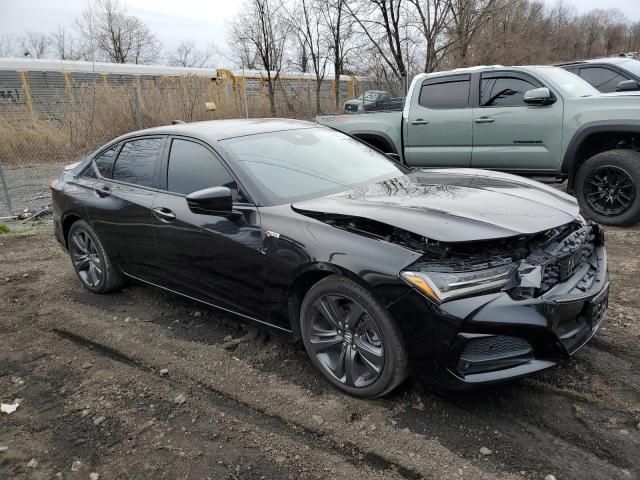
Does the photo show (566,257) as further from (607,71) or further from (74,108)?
(74,108)

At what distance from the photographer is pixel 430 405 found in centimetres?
278

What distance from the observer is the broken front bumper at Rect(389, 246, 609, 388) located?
2396 mm

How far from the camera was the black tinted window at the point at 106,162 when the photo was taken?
451 cm

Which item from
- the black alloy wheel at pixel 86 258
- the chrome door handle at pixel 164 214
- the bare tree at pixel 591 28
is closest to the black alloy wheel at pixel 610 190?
the chrome door handle at pixel 164 214

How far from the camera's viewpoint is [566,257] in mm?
2693

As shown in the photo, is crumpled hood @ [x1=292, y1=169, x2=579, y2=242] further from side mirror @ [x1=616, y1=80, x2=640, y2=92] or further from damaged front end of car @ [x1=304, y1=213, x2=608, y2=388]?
side mirror @ [x1=616, y1=80, x2=640, y2=92]

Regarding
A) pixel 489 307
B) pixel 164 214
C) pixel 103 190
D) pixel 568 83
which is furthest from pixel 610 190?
pixel 103 190

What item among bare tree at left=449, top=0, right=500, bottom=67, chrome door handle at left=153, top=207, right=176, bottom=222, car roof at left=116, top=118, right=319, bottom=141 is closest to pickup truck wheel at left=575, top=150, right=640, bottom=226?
car roof at left=116, top=118, right=319, bottom=141

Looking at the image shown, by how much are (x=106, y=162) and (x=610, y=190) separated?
5436 millimetres

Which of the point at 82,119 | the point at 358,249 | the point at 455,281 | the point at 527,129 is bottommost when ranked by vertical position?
the point at 455,281

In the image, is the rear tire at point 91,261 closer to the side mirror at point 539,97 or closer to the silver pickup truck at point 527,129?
the silver pickup truck at point 527,129

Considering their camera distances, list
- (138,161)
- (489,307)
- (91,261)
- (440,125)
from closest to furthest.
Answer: (489,307) < (138,161) < (91,261) < (440,125)

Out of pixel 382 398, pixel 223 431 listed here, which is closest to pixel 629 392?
pixel 382 398

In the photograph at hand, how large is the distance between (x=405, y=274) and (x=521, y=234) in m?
0.61
